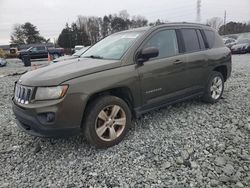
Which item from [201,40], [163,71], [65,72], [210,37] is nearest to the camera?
[65,72]

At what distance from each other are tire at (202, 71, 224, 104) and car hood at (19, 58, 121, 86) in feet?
7.97

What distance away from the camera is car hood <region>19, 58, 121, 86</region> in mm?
3238

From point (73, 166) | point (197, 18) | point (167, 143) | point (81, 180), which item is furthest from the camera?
point (197, 18)

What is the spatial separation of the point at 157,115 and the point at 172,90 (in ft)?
2.25

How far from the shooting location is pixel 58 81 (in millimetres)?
3199

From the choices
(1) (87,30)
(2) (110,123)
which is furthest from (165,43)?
(1) (87,30)

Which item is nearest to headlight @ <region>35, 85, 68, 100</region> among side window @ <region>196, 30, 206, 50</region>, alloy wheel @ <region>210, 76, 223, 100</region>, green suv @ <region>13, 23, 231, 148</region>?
green suv @ <region>13, 23, 231, 148</region>

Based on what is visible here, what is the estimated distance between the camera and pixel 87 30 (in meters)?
68.0

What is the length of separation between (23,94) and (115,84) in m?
1.30

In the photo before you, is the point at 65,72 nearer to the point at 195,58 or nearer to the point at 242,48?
the point at 195,58

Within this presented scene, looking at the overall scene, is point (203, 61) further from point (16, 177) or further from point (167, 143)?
point (16, 177)

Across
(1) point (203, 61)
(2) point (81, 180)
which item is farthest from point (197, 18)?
(2) point (81, 180)

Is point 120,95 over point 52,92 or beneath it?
beneath

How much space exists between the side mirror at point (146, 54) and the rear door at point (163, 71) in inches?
3.7
